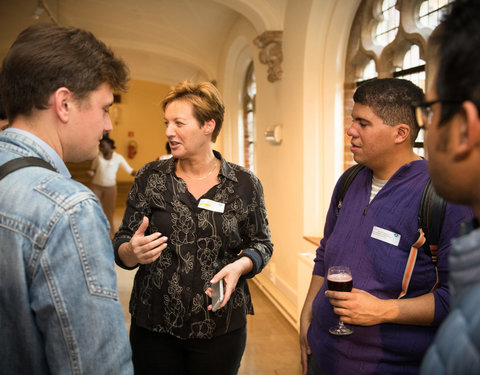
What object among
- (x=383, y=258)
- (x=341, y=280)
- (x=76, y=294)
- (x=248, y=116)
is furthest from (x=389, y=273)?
(x=248, y=116)

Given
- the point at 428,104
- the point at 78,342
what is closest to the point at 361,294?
the point at 428,104

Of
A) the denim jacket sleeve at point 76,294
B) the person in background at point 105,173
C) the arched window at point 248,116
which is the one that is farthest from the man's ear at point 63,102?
the person in background at point 105,173

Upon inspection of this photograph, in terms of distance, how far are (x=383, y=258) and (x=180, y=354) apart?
1034mm

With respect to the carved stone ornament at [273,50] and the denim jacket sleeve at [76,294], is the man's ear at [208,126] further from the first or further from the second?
the carved stone ornament at [273,50]

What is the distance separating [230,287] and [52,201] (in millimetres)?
986

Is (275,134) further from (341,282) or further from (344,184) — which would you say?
(341,282)

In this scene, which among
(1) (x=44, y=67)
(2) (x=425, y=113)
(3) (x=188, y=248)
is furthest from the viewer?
(3) (x=188, y=248)

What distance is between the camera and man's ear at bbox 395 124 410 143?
1647mm

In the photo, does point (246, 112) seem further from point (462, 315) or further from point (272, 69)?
point (462, 315)

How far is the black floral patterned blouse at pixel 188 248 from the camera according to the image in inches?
72.5

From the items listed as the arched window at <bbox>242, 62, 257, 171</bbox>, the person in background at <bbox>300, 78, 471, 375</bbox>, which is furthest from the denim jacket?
the arched window at <bbox>242, 62, 257, 171</bbox>

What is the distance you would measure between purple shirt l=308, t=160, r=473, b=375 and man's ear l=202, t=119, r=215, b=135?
85cm

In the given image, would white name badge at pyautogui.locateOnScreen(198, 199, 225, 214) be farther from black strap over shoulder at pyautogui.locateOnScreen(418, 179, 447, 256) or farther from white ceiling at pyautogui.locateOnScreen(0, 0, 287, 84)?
white ceiling at pyautogui.locateOnScreen(0, 0, 287, 84)

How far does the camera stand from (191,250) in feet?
6.12
